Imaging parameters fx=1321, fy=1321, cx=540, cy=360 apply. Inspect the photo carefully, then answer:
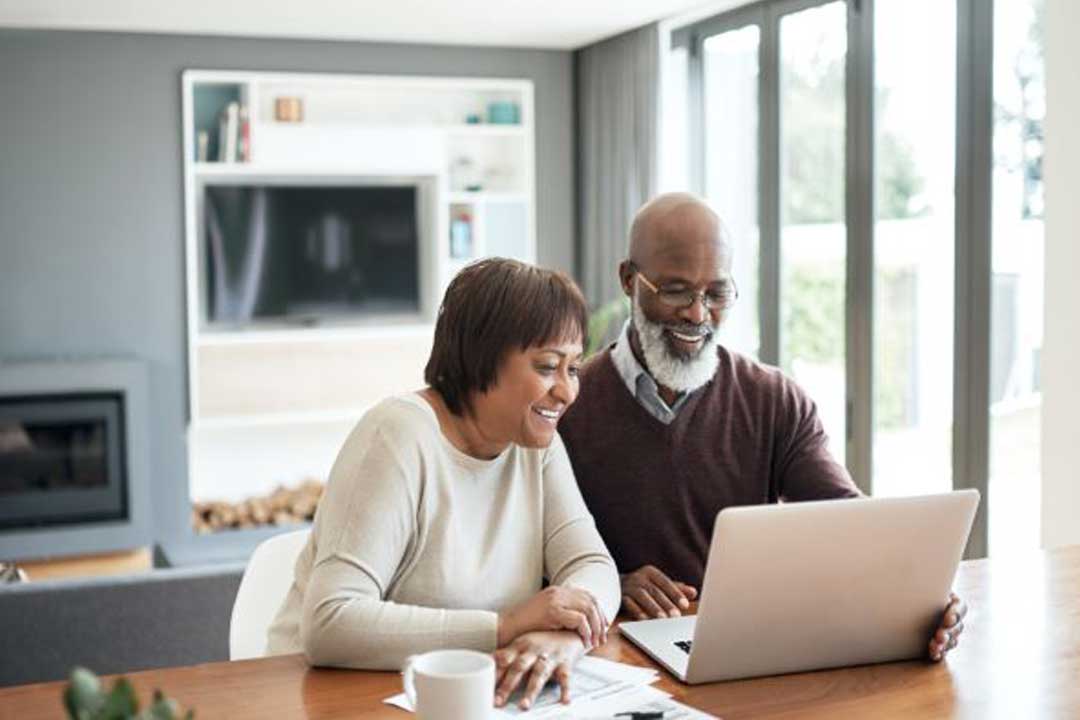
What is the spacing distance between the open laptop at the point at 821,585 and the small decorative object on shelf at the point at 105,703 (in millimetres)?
822

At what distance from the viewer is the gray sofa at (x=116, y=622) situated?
2.59m

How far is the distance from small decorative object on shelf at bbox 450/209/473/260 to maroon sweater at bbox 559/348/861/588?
4234 millimetres

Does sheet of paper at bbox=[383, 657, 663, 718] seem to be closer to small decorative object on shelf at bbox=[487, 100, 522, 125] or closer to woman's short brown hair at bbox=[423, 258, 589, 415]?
woman's short brown hair at bbox=[423, 258, 589, 415]

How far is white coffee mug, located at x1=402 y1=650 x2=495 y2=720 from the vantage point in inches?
51.6

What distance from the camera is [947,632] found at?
1748mm

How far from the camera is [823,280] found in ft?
16.9

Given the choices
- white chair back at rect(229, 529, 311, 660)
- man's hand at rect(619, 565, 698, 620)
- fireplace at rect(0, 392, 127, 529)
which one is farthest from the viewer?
fireplace at rect(0, 392, 127, 529)

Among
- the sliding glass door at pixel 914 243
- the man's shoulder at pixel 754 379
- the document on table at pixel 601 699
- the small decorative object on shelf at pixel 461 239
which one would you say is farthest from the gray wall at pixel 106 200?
the document on table at pixel 601 699

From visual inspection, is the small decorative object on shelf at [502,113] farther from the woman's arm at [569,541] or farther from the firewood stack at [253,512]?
the woman's arm at [569,541]

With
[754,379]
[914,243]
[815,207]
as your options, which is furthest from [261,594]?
[815,207]

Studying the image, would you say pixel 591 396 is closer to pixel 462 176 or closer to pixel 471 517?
pixel 471 517

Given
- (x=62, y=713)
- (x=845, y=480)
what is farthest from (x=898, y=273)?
(x=62, y=713)

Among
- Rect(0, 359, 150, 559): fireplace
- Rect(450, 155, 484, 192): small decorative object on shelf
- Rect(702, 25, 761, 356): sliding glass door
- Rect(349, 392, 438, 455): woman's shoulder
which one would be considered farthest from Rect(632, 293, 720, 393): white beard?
Rect(450, 155, 484, 192): small decorative object on shelf

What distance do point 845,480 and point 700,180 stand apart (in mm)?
3854
